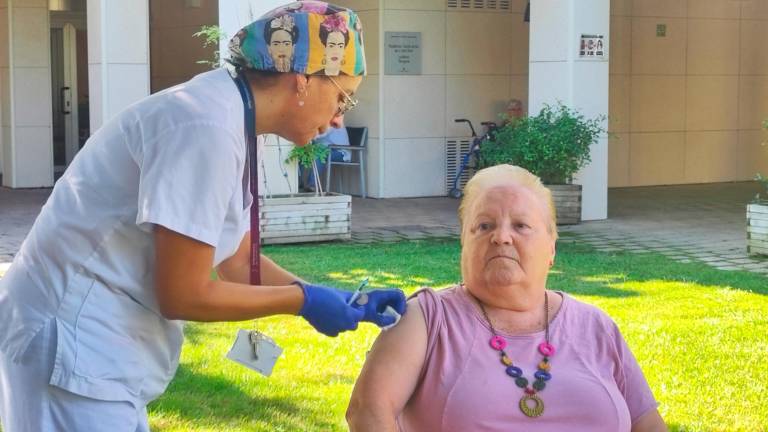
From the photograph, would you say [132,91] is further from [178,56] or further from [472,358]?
[472,358]

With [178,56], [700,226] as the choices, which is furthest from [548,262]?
[178,56]

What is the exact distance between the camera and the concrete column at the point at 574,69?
500 inches

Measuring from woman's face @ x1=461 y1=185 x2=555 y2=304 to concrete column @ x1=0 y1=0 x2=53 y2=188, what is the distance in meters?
13.4

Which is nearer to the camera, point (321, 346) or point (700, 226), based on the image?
point (321, 346)

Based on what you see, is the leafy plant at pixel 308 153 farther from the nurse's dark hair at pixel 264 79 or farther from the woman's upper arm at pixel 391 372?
the nurse's dark hair at pixel 264 79

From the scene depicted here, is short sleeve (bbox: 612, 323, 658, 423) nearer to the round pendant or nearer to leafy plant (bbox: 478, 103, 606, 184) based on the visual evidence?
the round pendant

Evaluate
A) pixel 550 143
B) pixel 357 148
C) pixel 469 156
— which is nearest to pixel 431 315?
pixel 550 143

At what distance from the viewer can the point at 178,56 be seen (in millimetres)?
19688

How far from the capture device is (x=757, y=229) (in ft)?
32.9

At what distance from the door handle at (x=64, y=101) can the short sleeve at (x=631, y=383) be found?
51.1 feet

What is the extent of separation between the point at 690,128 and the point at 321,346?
38.8 feet

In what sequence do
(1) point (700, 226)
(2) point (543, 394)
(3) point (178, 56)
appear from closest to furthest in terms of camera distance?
(2) point (543, 394)
(1) point (700, 226)
(3) point (178, 56)

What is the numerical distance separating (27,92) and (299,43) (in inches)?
544

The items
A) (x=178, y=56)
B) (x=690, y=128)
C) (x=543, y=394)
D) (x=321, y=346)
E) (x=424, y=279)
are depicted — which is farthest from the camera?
(x=178, y=56)
